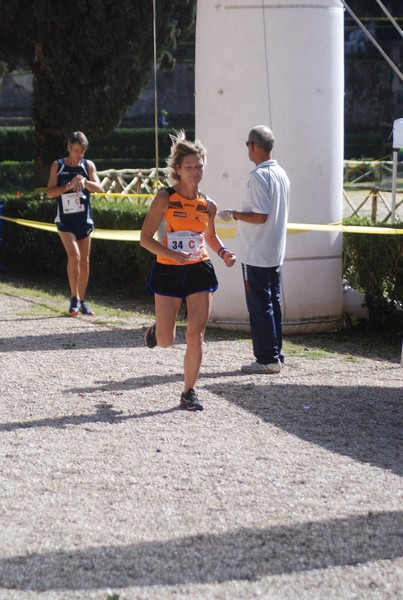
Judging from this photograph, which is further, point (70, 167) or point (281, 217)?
point (70, 167)

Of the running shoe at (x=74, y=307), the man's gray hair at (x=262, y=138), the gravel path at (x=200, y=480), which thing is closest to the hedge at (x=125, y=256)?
the gravel path at (x=200, y=480)

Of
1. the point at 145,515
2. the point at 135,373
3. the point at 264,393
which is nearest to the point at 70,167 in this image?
the point at 135,373

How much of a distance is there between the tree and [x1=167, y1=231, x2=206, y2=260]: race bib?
16.9 meters

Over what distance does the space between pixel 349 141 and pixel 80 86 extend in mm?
24660

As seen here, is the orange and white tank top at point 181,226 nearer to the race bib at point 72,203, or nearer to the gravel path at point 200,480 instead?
the gravel path at point 200,480

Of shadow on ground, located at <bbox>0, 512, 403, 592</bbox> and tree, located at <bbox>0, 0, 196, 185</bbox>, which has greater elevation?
tree, located at <bbox>0, 0, 196, 185</bbox>

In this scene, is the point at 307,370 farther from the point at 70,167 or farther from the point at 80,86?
the point at 80,86

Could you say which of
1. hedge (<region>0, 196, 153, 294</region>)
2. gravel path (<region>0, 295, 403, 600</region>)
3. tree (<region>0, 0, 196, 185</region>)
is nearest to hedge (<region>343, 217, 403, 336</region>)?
gravel path (<region>0, 295, 403, 600</region>)

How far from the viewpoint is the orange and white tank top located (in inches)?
277

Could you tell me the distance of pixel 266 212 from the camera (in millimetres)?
8133

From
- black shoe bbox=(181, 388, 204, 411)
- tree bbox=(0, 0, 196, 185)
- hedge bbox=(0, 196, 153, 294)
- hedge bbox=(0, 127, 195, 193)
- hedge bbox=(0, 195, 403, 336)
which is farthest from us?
hedge bbox=(0, 127, 195, 193)

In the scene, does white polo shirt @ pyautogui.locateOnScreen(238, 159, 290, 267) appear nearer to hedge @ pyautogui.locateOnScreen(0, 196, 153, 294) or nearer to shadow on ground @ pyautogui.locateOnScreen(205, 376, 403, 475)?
shadow on ground @ pyautogui.locateOnScreen(205, 376, 403, 475)

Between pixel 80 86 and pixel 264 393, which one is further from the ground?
pixel 80 86

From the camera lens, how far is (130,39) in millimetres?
24172
